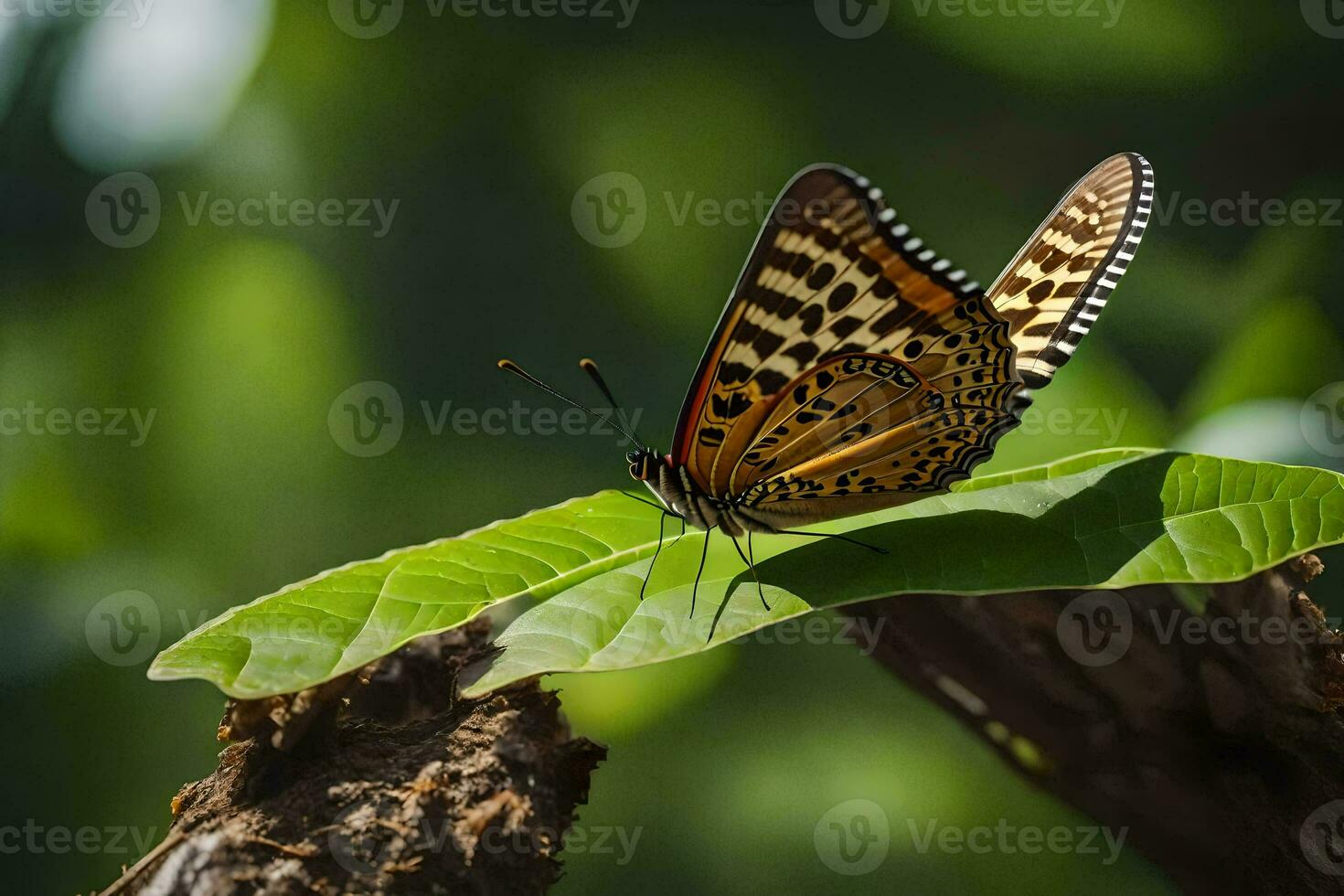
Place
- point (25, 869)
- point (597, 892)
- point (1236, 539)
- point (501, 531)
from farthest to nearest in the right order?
A: point (25, 869) < point (597, 892) < point (501, 531) < point (1236, 539)

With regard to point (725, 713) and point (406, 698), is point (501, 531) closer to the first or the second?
point (406, 698)

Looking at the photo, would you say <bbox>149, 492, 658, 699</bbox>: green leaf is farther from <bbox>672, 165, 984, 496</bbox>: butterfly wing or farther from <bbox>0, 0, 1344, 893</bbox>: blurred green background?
<bbox>0, 0, 1344, 893</bbox>: blurred green background

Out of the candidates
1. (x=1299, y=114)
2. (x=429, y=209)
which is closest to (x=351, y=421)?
(x=429, y=209)

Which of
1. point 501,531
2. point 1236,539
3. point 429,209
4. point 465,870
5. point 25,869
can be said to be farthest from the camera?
point 429,209

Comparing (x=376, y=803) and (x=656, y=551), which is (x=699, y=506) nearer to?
(x=656, y=551)

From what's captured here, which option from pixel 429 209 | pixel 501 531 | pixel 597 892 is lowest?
pixel 597 892

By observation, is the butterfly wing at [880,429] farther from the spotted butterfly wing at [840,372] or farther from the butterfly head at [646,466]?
the butterfly head at [646,466]
